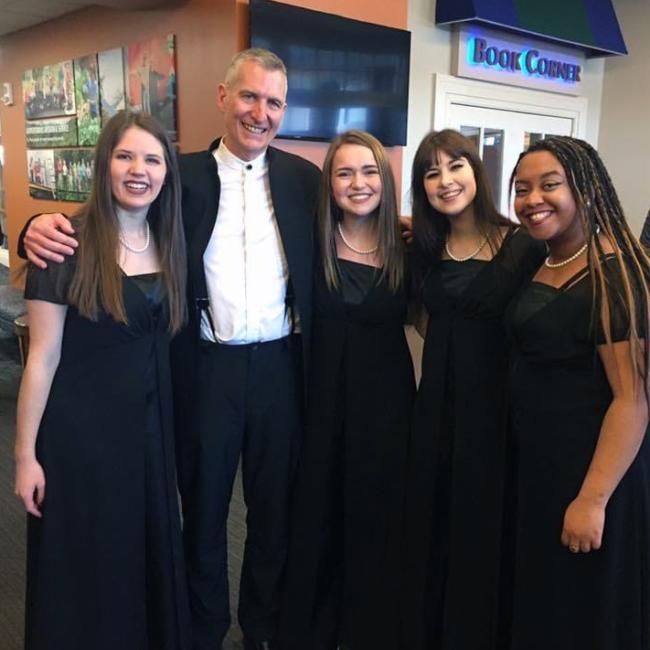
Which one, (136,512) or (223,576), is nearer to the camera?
(136,512)

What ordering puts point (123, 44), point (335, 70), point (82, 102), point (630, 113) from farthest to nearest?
point (630, 113)
point (82, 102)
point (123, 44)
point (335, 70)

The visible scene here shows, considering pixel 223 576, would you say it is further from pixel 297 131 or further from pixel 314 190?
pixel 297 131

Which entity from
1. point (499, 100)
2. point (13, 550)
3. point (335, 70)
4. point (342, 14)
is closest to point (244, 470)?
point (13, 550)

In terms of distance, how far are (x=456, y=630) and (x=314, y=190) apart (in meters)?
1.23

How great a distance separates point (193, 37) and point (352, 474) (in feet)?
7.89

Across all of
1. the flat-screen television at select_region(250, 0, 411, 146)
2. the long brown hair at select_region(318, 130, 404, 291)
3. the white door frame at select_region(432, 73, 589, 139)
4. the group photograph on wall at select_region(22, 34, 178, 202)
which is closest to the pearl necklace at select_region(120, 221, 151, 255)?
the long brown hair at select_region(318, 130, 404, 291)

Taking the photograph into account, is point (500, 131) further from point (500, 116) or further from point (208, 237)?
point (208, 237)

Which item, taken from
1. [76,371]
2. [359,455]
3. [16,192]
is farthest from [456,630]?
[16,192]

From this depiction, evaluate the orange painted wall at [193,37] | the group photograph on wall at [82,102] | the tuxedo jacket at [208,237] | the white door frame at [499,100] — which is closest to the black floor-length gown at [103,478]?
the tuxedo jacket at [208,237]

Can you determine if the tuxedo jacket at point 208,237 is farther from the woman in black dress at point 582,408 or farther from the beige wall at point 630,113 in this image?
the beige wall at point 630,113

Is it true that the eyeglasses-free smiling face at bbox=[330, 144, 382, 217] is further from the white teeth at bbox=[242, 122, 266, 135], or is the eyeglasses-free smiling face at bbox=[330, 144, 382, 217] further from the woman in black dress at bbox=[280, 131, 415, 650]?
the white teeth at bbox=[242, 122, 266, 135]

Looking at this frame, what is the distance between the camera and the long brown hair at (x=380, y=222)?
1755 millimetres

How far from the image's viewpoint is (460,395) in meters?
1.65

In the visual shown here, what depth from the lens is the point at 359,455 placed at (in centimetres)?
182
